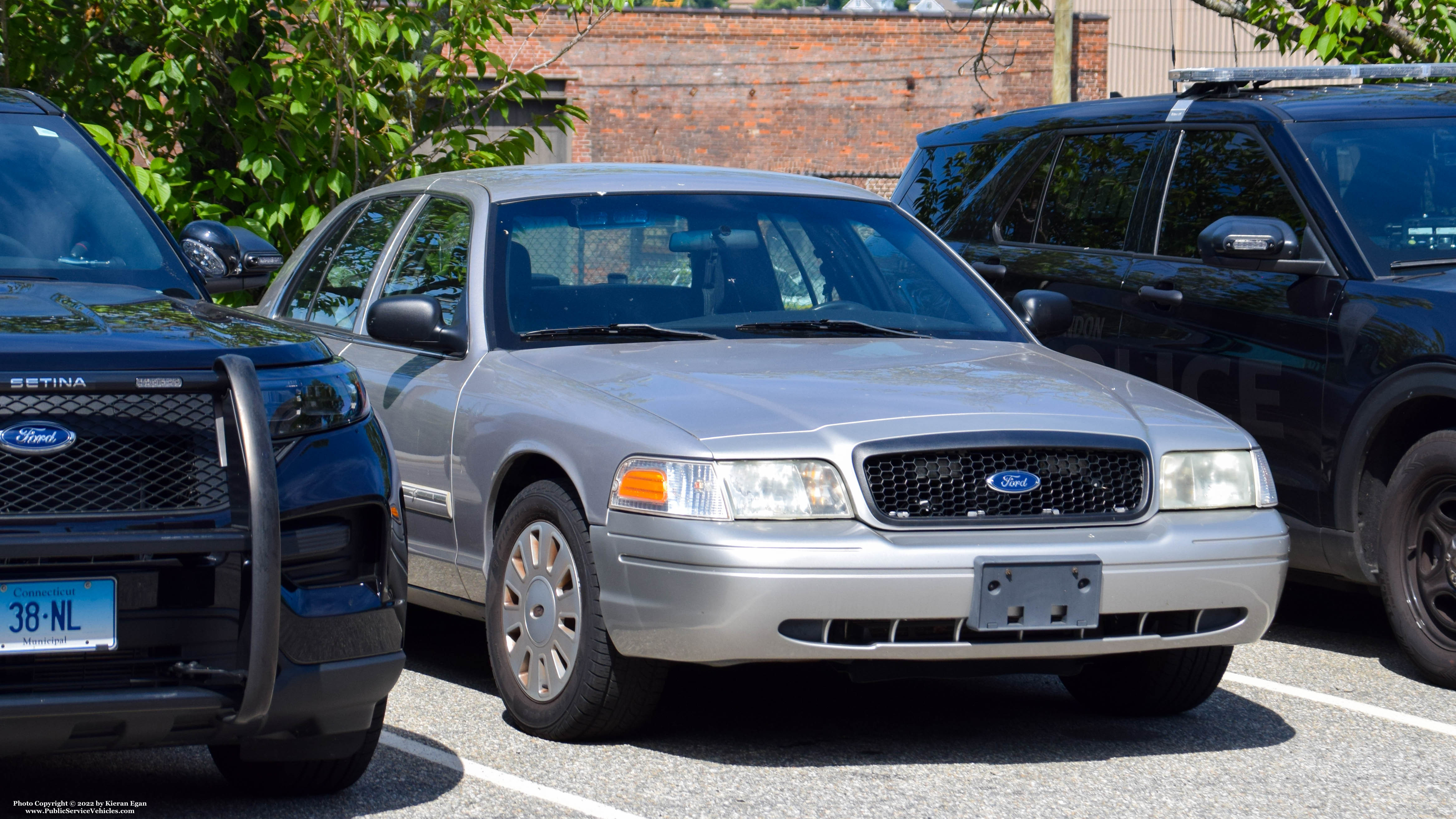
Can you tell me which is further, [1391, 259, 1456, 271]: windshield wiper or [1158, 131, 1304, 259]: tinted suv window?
[1158, 131, 1304, 259]: tinted suv window

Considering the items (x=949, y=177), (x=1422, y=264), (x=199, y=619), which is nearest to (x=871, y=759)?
(x=199, y=619)

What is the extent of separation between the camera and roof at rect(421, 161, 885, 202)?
20.1ft

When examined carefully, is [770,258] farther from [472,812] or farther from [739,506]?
[472,812]

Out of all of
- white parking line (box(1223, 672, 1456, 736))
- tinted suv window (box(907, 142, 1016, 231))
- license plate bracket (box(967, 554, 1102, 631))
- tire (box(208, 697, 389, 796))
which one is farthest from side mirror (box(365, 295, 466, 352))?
tinted suv window (box(907, 142, 1016, 231))

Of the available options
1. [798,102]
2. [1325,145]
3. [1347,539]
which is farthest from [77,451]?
[798,102]

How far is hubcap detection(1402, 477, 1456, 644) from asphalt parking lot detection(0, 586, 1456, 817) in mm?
236

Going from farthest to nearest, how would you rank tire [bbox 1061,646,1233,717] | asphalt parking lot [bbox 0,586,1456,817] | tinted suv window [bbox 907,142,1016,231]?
tinted suv window [bbox 907,142,1016,231] → tire [bbox 1061,646,1233,717] → asphalt parking lot [bbox 0,586,1456,817]

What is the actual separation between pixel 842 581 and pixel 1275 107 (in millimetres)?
3477

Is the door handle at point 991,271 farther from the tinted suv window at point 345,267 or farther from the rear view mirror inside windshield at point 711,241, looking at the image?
the tinted suv window at point 345,267

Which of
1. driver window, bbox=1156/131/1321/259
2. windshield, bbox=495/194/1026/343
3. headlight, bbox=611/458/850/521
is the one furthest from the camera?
driver window, bbox=1156/131/1321/259

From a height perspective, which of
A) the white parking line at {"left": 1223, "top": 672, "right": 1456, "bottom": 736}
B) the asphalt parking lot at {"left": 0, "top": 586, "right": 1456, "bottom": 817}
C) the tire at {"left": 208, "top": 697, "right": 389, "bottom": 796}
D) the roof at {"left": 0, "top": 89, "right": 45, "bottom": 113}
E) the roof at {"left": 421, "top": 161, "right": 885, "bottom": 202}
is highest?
the roof at {"left": 0, "top": 89, "right": 45, "bottom": 113}

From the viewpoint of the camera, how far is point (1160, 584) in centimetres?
480

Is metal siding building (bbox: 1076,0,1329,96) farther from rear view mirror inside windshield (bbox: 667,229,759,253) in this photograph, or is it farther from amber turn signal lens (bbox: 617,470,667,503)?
amber turn signal lens (bbox: 617,470,667,503)

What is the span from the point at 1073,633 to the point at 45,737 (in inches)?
99.8
